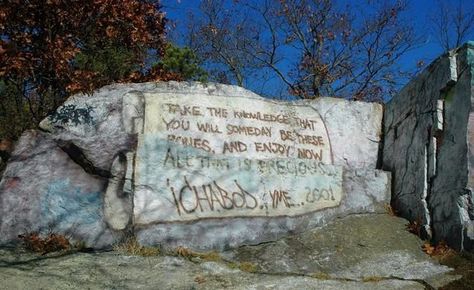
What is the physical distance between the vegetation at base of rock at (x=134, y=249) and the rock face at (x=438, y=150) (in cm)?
294

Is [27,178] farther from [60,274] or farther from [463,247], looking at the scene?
[463,247]

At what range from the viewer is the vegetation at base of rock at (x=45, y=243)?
5.85m

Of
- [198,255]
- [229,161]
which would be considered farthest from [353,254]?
[229,161]

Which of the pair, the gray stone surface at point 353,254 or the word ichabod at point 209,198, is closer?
the gray stone surface at point 353,254

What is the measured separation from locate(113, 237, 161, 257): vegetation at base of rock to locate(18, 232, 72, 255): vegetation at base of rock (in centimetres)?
56

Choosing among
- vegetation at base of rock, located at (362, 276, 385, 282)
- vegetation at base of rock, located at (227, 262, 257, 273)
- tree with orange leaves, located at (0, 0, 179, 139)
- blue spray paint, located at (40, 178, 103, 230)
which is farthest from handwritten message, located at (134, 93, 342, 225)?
vegetation at base of rock, located at (362, 276, 385, 282)

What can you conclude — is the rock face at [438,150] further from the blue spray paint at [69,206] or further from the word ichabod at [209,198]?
the blue spray paint at [69,206]

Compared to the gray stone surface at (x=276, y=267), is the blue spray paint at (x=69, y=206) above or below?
above

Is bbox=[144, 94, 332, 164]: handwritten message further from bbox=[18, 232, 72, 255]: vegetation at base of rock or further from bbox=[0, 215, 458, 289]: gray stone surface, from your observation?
bbox=[18, 232, 72, 255]: vegetation at base of rock

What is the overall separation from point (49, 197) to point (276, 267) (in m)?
2.69

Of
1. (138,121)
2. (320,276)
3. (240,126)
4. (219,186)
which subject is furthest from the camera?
(240,126)

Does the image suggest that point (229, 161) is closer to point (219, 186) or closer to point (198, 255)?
point (219, 186)

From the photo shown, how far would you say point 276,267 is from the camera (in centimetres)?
556

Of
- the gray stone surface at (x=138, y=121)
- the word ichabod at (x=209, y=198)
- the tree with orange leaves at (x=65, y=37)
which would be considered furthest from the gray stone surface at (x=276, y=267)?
the tree with orange leaves at (x=65, y=37)
